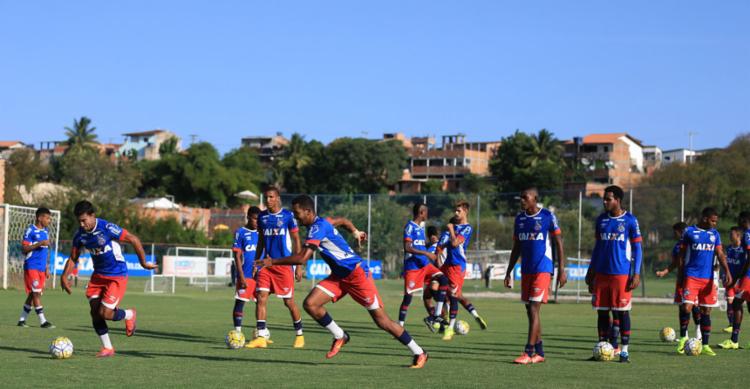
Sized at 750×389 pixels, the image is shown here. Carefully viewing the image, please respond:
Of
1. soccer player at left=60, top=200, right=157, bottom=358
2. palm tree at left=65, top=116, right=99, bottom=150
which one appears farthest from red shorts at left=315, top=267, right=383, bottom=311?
palm tree at left=65, top=116, right=99, bottom=150

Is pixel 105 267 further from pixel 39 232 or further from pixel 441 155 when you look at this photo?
pixel 441 155

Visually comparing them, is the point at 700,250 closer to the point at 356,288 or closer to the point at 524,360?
the point at 524,360

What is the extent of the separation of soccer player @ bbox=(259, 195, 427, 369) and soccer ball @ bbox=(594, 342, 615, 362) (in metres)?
2.58

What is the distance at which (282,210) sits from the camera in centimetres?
1546

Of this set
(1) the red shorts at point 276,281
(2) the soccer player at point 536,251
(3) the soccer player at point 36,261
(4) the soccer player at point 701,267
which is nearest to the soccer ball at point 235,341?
(1) the red shorts at point 276,281

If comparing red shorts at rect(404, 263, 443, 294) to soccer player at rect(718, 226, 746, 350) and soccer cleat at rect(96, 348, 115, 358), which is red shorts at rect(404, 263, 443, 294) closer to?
soccer player at rect(718, 226, 746, 350)

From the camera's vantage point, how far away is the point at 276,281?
15984 mm

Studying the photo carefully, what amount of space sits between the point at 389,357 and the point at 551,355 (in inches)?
94.3

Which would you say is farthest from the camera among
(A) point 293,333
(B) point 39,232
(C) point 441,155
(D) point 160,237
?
(C) point 441,155

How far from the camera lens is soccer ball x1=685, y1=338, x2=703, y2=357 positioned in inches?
586

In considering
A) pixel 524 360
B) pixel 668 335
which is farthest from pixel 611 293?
pixel 668 335

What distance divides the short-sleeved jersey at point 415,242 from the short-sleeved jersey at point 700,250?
15.5 ft

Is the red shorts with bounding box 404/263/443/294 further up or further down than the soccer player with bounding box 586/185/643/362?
further down

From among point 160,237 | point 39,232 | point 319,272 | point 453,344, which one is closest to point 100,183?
point 160,237
